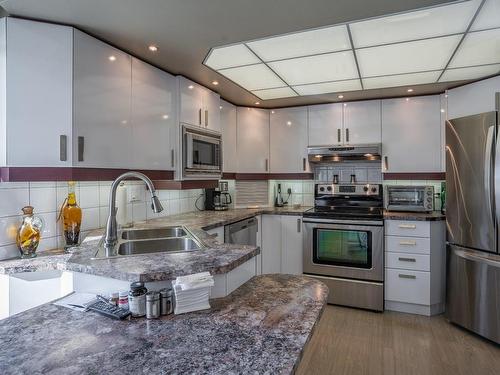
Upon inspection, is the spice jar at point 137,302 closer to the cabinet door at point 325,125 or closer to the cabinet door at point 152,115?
the cabinet door at point 152,115

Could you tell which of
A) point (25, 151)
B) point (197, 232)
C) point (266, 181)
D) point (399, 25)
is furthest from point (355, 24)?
point (266, 181)

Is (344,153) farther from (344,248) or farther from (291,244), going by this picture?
(291,244)

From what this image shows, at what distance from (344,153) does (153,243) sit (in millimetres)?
2410

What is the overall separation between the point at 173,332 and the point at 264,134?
3.21 meters

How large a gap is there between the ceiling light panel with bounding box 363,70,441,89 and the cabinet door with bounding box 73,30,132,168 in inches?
83.1

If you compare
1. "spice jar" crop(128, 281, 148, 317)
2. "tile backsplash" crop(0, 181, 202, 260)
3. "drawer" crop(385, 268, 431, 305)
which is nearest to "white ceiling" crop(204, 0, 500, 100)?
"tile backsplash" crop(0, 181, 202, 260)

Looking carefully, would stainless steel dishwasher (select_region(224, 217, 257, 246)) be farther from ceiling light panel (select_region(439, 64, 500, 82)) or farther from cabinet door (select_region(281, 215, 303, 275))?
ceiling light panel (select_region(439, 64, 500, 82))

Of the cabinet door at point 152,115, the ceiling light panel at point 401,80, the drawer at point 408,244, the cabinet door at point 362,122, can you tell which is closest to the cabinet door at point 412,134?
the cabinet door at point 362,122

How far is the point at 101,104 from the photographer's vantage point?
1.99m

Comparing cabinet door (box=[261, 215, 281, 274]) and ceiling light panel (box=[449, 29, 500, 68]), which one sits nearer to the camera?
ceiling light panel (box=[449, 29, 500, 68])

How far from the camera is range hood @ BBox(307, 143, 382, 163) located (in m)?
3.44

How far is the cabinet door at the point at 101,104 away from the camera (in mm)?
1839

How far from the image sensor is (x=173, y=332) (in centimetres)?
99

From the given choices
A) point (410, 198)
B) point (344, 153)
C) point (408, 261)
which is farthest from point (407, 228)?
point (344, 153)
